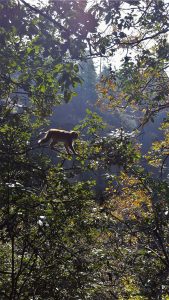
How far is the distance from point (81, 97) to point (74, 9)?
7320 cm

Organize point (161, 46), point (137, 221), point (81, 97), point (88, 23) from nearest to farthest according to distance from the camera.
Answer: point (88, 23) → point (161, 46) → point (137, 221) → point (81, 97)

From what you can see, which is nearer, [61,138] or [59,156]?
[59,156]

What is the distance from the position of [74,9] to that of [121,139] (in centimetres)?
230

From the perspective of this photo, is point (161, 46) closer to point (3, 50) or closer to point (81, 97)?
point (3, 50)

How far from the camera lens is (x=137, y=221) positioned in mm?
9930

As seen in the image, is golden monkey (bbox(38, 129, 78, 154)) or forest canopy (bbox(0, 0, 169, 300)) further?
golden monkey (bbox(38, 129, 78, 154))

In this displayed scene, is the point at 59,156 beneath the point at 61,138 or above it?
beneath

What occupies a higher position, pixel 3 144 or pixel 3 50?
pixel 3 50

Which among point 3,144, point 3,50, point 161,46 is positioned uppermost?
point 161,46

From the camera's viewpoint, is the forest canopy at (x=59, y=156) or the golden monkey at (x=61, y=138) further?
the golden monkey at (x=61, y=138)

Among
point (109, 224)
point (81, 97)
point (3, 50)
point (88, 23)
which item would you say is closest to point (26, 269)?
point (109, 224)

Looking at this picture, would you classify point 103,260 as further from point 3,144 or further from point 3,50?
point 3,50

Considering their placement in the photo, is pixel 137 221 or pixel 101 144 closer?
pixel 101 144

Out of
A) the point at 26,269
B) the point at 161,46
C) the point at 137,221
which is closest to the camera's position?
the point at 26,269
